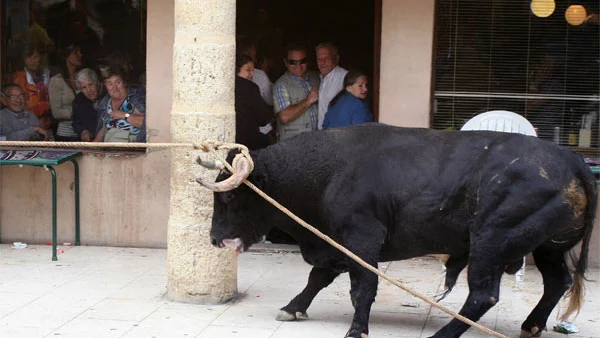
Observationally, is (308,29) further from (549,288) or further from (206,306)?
(549,288)

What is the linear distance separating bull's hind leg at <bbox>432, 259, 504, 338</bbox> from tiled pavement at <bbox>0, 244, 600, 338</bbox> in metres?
0.60

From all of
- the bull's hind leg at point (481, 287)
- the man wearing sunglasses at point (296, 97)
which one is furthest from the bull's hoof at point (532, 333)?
the man wearing sunglasses at point (296, 97)

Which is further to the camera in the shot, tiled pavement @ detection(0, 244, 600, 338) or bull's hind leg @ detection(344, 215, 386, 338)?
tiled pavement @ detection(0, 244, 600, 338)

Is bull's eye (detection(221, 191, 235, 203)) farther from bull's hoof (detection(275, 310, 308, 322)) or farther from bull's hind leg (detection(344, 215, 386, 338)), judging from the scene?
bull's hoof (detection(275, 310, 308, 322))

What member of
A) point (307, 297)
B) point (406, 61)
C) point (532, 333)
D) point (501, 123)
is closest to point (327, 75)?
point (406, 61)

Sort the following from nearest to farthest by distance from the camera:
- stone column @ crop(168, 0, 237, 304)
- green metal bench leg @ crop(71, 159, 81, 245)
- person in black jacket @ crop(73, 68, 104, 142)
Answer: stone column @ crop(168, 0, 237, 304) → green metal bench leg @ crop(71, 159, 81, 245) → person in black jacket @ crop(73, 68, 104, 142)

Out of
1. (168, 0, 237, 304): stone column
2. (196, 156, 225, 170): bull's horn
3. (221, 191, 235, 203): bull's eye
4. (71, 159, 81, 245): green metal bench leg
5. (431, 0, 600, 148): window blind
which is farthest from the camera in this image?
(71, 159, 81, 245): green metal bench leg

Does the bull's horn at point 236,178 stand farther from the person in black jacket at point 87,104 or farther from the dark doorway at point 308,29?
the person in black jacket at point 87,104

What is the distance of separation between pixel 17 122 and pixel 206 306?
148 inches

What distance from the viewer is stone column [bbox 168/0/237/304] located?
27.0ft

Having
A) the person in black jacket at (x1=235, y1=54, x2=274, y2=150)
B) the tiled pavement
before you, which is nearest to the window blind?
the tiled pavement

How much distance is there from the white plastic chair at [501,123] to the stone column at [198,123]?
2.24 metres

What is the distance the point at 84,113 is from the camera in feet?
36.1

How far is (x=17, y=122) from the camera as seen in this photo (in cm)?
1103
